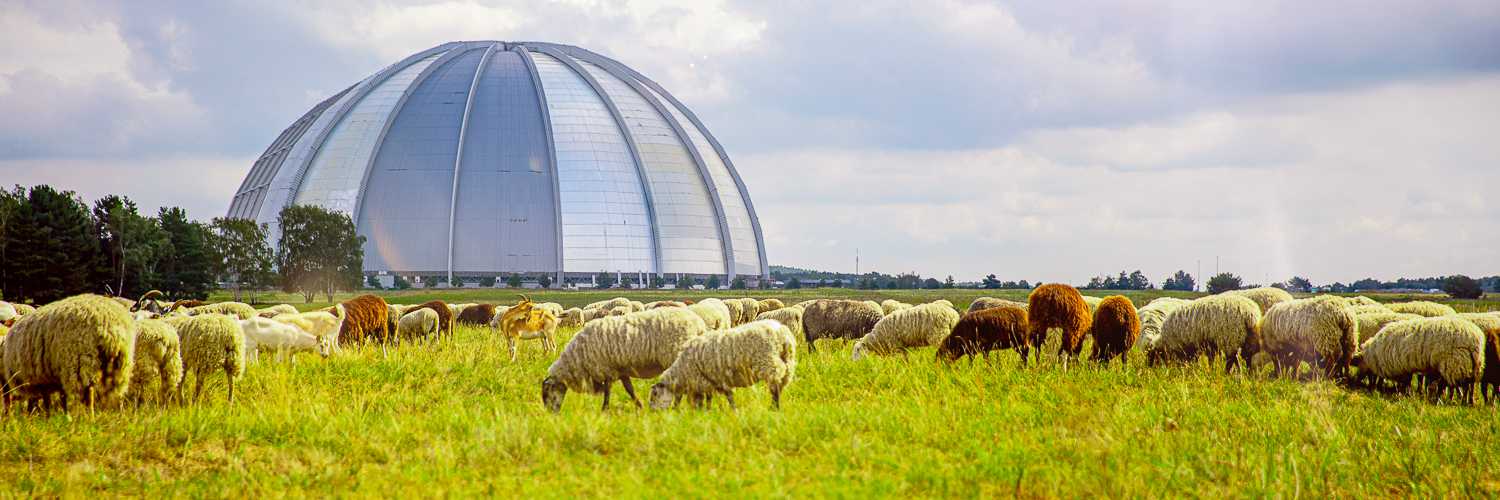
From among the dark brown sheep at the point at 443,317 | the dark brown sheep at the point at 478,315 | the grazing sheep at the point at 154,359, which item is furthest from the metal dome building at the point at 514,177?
the grazing sheep at the point at 154,359

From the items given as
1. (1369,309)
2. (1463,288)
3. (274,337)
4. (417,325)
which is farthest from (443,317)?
(1463,288)

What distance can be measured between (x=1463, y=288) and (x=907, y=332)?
170ft

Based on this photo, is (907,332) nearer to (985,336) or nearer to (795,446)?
(985,336)

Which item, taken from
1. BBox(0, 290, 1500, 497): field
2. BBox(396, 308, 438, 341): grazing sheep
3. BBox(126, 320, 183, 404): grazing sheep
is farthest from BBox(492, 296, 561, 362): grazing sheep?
BBox(126, 320, 183, 404): grazing sheep

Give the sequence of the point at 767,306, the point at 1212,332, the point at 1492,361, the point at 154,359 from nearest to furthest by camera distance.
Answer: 1. the point at 154,359
2. the point at 1492,361
3. the point at 1212,332
4. the point at 767,306

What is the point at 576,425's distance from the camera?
861cm

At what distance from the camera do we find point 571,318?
2459 cm

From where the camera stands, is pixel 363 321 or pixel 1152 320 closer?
pixel 1152 320

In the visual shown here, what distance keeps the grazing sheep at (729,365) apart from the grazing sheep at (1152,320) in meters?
7.89

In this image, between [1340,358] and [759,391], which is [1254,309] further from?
[759,391]

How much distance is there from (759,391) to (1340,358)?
8528 mm

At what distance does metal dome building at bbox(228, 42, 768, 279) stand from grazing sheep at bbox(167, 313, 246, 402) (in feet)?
180

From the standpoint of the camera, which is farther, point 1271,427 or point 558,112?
point 558,112

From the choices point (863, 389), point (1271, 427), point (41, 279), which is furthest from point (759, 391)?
point (41, 279)
